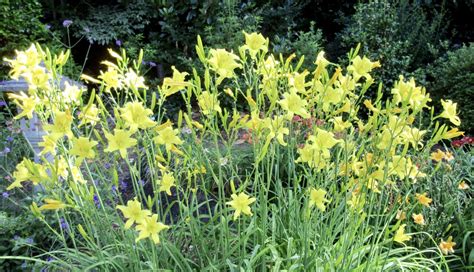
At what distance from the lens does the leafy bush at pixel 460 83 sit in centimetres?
420

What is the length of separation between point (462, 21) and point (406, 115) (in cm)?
492

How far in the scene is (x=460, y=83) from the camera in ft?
14.0

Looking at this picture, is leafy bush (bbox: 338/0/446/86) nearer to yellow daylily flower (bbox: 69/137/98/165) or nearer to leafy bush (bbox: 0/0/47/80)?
leafy bush (bbox: 0/0/47/80)

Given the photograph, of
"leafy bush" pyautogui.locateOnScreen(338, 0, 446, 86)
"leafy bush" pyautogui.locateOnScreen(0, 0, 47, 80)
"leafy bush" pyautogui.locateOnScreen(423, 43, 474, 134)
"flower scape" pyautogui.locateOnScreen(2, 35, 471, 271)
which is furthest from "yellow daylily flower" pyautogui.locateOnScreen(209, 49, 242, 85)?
"leafy bush" pyautogui.locateOnScreen(0, 0, 47, 80)

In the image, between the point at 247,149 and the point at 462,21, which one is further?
the point at 462,21

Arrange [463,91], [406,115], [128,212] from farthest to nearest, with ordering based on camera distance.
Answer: [463,91]
[406,115]
[128,212]

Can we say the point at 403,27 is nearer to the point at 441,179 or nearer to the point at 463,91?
the point at 463,91

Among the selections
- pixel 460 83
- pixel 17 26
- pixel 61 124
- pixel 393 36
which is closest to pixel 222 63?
pixel 61 124

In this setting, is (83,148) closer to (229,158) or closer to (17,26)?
(229,158)

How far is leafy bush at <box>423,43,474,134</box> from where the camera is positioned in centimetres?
420

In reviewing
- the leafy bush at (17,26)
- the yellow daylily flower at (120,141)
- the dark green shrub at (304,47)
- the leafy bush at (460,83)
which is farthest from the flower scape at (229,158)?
the leafy bush at (17,26)

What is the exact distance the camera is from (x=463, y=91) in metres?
4.24

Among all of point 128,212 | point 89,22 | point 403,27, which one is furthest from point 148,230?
point 89,22

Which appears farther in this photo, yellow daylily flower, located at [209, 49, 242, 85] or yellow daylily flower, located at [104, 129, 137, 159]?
yellow daylily flower, located at [209, 49, 242, 85]
